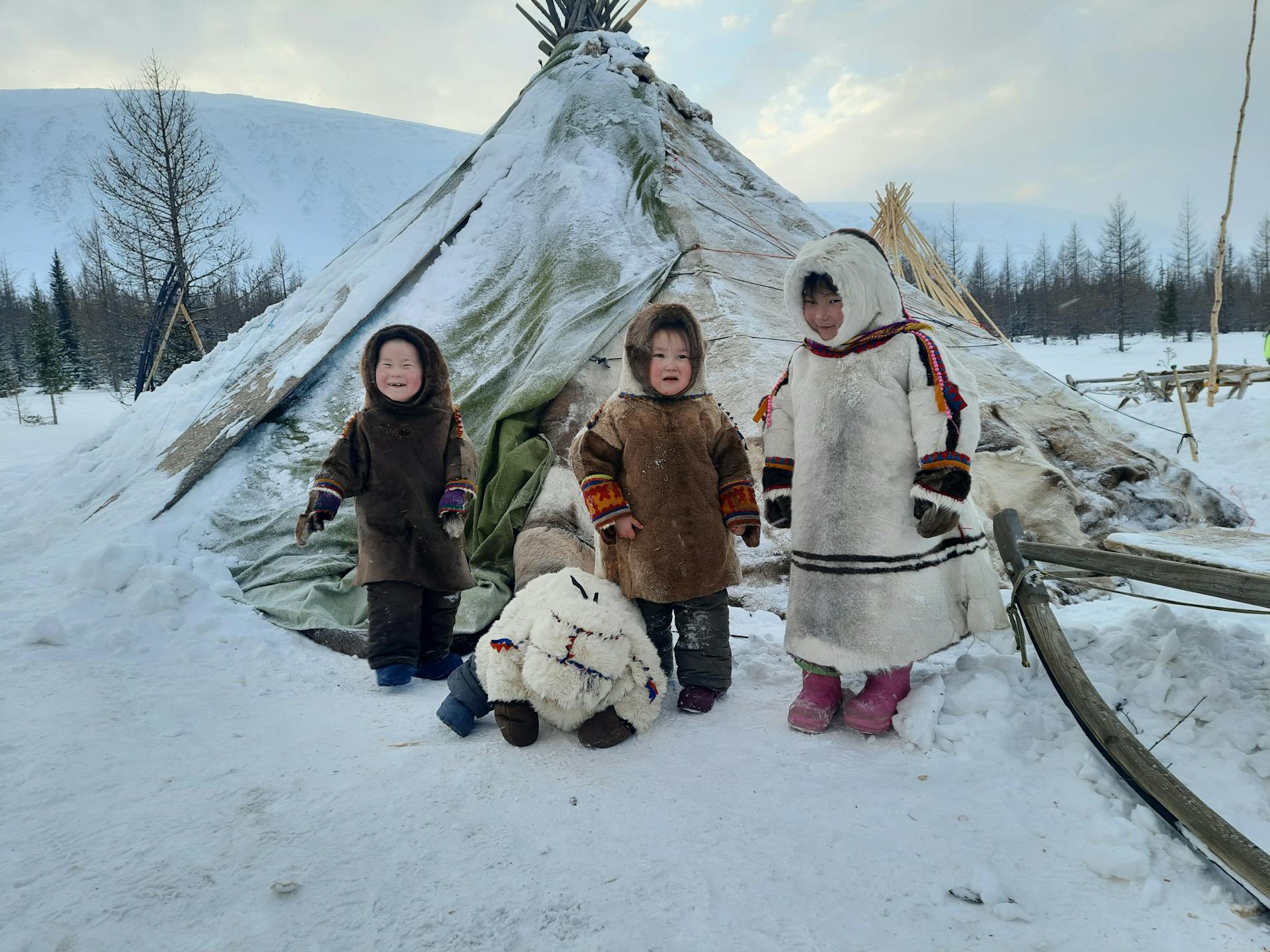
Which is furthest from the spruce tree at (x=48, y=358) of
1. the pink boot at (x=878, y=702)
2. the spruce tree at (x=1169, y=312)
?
the spruce tree at (x=1169, y=312)

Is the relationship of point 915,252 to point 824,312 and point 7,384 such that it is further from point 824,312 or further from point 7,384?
point 7,384

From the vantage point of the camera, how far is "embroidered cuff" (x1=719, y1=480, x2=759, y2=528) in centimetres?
229

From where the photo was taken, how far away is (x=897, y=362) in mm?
2070

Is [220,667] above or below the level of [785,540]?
below

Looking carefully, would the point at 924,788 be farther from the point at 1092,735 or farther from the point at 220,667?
the point at 220,667

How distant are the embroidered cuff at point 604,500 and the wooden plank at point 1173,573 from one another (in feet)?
4.16

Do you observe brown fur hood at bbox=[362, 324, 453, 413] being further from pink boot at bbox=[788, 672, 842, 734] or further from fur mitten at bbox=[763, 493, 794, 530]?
pink boot at bbox=[788, 672, 842, 734]

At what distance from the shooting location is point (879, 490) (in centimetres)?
204

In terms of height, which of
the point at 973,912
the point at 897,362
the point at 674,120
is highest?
the point at 674,120

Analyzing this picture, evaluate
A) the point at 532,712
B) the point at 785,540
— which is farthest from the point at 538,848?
the point at 785,540

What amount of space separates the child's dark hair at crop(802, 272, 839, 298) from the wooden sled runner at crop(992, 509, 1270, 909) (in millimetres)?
903

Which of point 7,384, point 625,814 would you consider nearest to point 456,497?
point 625,814

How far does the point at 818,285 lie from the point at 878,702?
51.0 inches

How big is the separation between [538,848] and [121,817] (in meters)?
0.99
